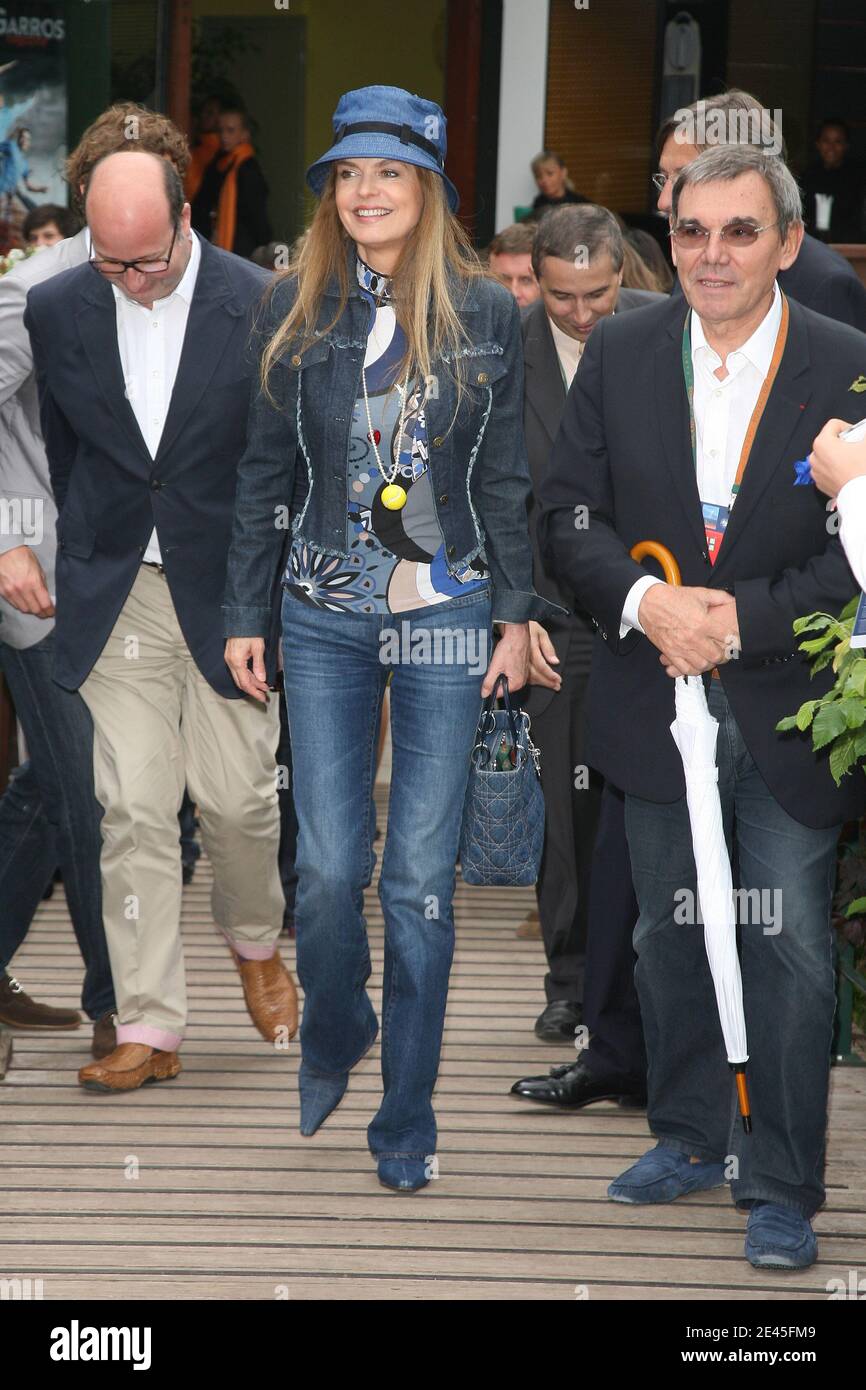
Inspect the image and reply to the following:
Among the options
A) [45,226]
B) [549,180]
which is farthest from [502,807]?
[549,180]

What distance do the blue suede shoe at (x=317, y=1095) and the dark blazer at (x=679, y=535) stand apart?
3.09 ft

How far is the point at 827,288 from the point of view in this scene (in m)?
4.46

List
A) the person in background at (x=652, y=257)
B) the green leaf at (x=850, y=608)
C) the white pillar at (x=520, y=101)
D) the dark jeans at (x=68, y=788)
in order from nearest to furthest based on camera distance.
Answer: the green leaf at (x=850, y=608), the dark jeans at (x=68, y=788), the person in background at (x=652, y=257), the white pillar at (x=520, y=101)

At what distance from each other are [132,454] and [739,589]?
1.62m

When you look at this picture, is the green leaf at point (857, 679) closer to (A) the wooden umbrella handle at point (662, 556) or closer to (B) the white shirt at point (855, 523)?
(B) the white shirt at point (855, 523)

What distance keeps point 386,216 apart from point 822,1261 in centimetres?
222

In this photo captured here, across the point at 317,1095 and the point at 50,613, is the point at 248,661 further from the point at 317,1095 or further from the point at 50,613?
the point at 317,1095

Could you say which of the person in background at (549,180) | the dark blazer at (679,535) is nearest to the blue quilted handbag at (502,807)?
the dark blazer at (679,535)

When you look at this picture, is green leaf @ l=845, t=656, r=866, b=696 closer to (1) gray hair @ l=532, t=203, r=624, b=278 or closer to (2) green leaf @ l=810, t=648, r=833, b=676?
(2) green leaf @ l=810, t=648, r=833, b=676

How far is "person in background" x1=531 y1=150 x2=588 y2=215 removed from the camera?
36.1 ft

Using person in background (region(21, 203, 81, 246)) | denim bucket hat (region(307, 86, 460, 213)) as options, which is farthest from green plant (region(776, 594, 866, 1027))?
person in background (region(21, 203, 81, 246))

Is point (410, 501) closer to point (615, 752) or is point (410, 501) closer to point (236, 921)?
point (615, 752)

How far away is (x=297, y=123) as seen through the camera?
13.4 metres

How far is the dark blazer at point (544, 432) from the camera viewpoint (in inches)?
204
